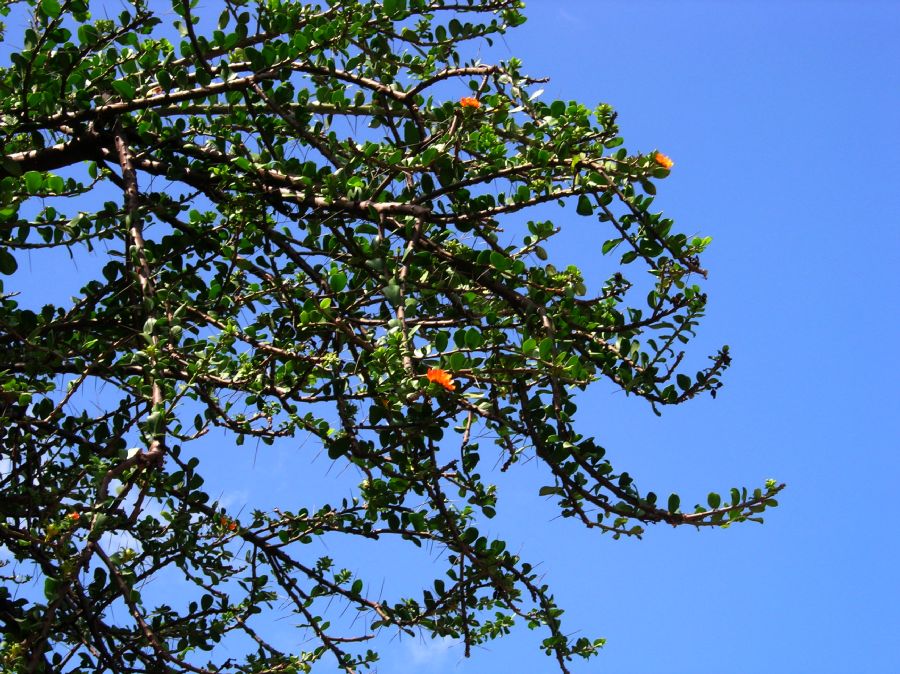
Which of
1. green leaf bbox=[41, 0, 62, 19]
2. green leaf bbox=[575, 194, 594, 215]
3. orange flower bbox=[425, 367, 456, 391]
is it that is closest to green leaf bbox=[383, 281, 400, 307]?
orange flower bbox=[425, 367, 456, 391]

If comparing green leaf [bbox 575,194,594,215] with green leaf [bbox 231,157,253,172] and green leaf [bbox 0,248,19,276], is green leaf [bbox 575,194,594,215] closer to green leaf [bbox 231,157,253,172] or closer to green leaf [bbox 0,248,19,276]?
green leaf [bbox 231,157,253,172]

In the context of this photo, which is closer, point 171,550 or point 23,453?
point 171,550

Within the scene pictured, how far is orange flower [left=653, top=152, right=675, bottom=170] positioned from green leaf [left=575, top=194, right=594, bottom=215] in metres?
0.24

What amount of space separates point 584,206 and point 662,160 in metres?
0.27

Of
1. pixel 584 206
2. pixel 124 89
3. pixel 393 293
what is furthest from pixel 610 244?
pixel 124 89

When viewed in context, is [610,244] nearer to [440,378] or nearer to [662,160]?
[662,160]

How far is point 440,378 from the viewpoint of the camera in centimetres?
230

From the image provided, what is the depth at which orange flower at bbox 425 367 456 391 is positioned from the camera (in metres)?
2.30

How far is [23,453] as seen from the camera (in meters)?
3.54

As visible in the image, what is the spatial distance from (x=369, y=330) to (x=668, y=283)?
1049 millimetres

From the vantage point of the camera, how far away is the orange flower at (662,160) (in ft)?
9.29

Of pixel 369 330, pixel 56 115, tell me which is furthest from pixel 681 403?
pixel 56 115

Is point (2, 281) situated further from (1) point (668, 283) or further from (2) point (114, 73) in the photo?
(1) point (668, 283)

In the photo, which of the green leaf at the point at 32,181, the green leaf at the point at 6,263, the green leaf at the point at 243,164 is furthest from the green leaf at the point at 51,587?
the green leaf at the point at 243,164
